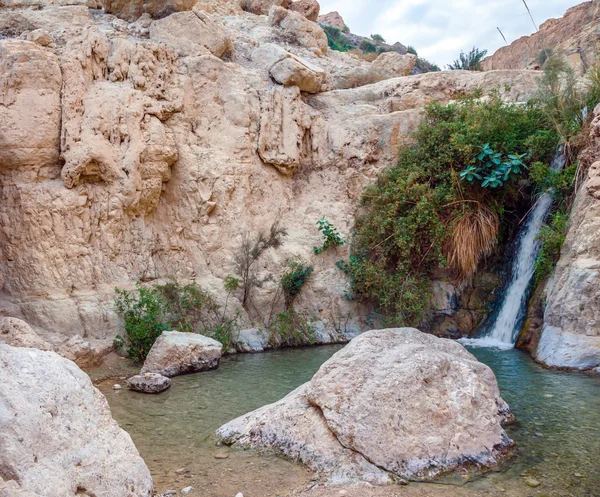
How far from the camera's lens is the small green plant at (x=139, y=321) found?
7.20 meters

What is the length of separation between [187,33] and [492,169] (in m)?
6.56

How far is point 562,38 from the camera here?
2223 centimetres

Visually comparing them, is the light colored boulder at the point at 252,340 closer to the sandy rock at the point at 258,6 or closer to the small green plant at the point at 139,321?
the small green plant at the point at 139,321

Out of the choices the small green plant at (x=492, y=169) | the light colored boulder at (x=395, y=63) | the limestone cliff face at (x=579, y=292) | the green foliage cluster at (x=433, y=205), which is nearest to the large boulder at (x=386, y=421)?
the limestone cliff face at (x=579, y=292)

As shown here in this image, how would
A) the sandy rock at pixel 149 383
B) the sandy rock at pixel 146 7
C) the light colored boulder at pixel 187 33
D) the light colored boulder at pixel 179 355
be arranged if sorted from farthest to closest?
the sandy rock at pixel 146 7, the light colored boulder at pixel 187 33, the light colored boulder at pixel 179 355, the sandy rock at pixel 149 383

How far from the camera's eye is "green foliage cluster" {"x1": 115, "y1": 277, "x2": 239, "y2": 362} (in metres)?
7.24

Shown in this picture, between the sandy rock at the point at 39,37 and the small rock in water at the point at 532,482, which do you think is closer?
the small rock in water at the point at 532,482

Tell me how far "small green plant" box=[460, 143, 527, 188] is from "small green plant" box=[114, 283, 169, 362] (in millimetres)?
5523

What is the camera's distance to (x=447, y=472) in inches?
131

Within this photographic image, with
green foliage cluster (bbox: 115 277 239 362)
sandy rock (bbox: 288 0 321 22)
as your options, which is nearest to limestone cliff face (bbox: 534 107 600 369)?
green foliage cluster (bbox: 115 277 239 362)

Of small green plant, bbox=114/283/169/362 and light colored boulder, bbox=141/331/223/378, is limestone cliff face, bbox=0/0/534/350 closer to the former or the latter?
small green plant, bbox=114/283/169/362

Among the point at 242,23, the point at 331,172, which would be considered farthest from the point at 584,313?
the point at 242,23

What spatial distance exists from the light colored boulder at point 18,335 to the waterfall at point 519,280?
6.14m

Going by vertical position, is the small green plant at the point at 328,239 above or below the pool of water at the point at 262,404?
above
